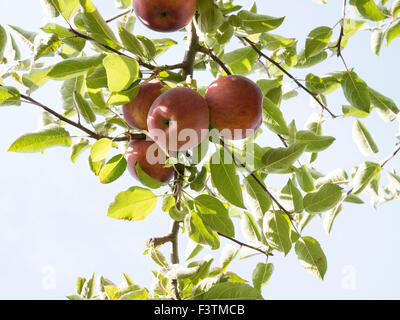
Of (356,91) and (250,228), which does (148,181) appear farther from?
(356,91)

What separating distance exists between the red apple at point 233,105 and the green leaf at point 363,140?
634mm

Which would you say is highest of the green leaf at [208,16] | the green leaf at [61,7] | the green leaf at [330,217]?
the green leaf at [61,7]

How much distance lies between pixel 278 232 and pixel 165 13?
31.8 inches

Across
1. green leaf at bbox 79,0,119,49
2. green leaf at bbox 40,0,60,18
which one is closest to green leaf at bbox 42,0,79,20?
green leaf at bbox 40,0,60,18

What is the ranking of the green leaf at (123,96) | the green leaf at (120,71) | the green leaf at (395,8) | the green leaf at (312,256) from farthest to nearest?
the green leaf at (395,8)
the green leaf at (312,256)
the green leaf at (123,96)
the green leaf at (120,71)

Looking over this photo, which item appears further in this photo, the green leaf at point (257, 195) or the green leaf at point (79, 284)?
the green leaf at point (79, 284)

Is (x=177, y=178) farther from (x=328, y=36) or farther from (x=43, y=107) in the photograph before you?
(x=328, y=36)

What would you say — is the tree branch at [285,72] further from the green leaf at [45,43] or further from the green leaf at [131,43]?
the green leaf at [45,43]

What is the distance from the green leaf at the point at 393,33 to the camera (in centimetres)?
153

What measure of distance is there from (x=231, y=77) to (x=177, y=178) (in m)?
0.39

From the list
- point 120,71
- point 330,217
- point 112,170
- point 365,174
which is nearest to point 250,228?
point 330,217

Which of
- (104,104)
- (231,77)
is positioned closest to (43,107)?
(104,104)

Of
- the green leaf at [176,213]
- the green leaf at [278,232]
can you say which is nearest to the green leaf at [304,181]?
the green leaf at [278,232]

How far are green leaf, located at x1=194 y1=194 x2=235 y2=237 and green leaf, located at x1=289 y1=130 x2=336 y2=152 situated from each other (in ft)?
1.39
